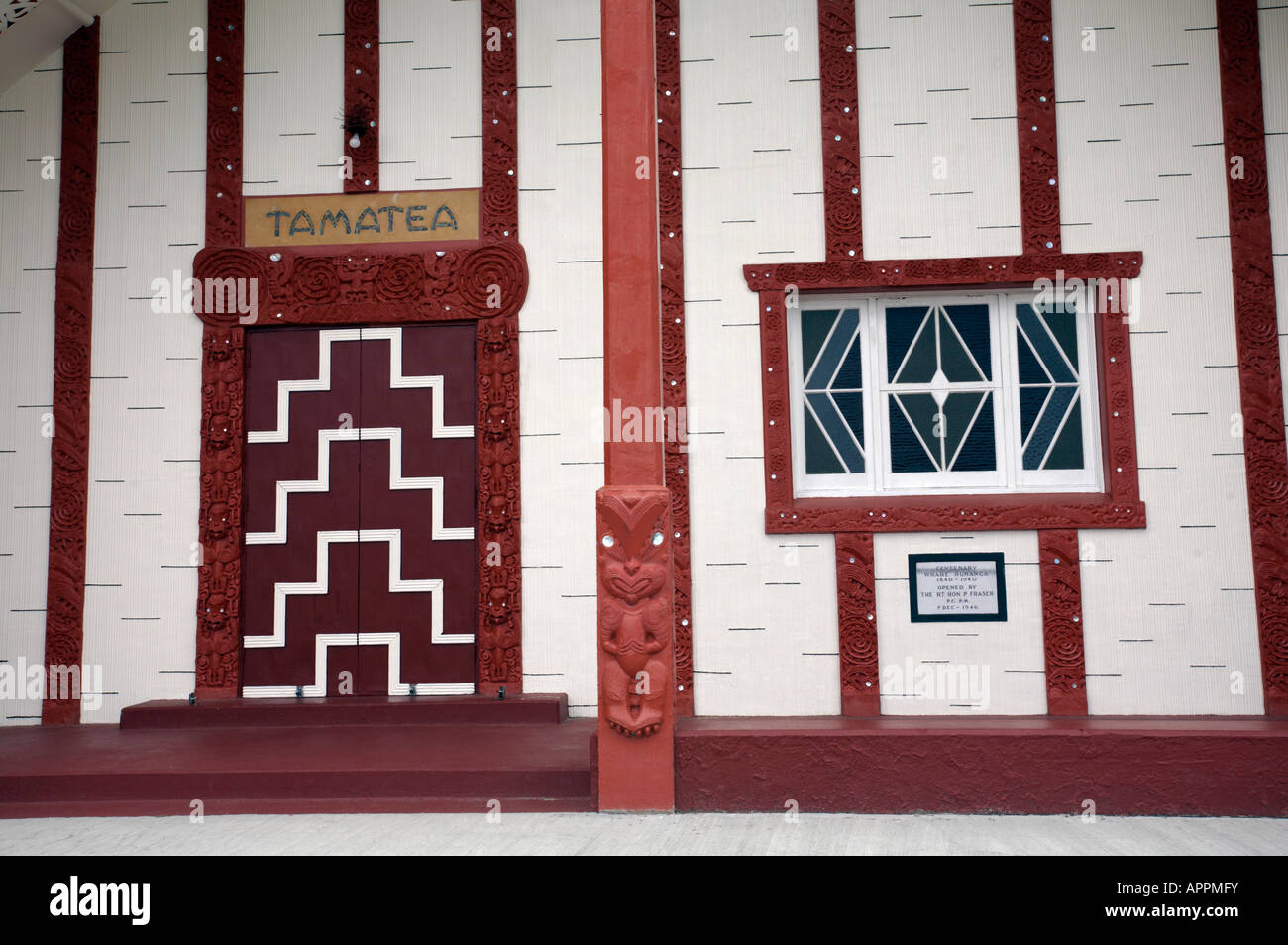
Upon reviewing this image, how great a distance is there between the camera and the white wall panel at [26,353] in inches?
268

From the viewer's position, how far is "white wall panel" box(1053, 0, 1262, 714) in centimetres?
610

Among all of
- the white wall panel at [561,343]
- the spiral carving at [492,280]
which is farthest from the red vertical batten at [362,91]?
the white wall panel at [561,343]

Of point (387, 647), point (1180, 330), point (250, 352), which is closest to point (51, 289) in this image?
point (250, 352)

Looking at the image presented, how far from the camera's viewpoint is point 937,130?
658cm

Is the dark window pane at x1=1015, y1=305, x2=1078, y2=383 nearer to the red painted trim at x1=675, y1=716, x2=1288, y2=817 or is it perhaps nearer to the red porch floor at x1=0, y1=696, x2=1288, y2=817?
the red porch floor at x1=0, y1=696, x2=1288, y2=817

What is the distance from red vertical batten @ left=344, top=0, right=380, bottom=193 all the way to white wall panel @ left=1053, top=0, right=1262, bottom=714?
4124mm

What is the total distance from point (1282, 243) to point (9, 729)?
7.89m

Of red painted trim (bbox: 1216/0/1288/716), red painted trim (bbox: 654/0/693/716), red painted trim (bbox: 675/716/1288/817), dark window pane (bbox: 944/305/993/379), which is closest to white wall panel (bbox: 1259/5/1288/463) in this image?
red painted trim (bbox: 1216/0/1288/716)

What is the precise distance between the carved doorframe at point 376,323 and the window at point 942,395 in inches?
69.1

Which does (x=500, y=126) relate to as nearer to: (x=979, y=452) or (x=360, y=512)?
(x=360, y=512)

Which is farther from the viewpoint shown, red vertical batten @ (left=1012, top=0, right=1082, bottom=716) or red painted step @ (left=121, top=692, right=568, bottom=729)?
red painted step @ (left=121, top=692, right=568, bottom=729)

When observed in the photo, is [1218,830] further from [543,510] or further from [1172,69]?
[1172,69]

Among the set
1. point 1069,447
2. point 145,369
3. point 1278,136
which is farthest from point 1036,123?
point 145,369

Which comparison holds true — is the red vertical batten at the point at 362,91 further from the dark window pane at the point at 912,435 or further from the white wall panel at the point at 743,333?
the dark window pane at the point at 912,435
